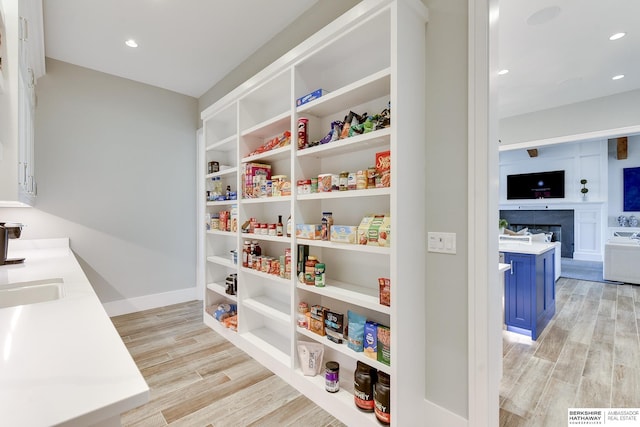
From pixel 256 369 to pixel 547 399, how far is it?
2.10 meters

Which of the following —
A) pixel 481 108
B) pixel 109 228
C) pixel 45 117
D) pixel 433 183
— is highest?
pixel 45 117

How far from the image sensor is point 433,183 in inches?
65.3

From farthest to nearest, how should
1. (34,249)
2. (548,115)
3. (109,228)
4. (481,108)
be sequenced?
1. (548,115)
2. (109,228)
3. (34,249)
4. (481,108)

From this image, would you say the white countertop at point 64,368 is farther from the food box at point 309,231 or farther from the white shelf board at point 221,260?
the white shelf board at point 221,260

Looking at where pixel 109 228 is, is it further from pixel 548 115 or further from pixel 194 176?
pixel 548 115

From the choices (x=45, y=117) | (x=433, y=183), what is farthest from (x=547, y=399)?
(x=45, y=117)

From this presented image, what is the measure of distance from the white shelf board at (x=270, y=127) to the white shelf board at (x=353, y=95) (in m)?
0.23

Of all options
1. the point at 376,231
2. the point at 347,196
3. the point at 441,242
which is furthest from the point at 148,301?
the point at 441,242

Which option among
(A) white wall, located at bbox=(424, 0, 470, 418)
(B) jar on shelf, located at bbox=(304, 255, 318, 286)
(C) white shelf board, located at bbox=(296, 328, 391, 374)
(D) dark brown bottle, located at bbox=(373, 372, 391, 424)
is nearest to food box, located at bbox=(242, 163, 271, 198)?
(B) jar on shelf, located at bbox=(304, 255, 318, 286)

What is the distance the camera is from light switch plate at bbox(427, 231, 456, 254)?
1.58 meters

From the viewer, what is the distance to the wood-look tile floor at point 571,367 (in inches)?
76.1

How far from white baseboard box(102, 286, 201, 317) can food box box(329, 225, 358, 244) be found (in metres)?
3.06

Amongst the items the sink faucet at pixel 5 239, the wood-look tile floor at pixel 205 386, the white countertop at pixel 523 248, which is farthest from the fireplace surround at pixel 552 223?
the sink faucet at pixel 5 239

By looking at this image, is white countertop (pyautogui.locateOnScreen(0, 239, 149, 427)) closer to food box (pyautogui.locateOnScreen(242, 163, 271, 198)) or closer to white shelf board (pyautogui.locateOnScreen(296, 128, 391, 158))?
white shelf board (pyautogui.locateOnScreen(296, 128, 391, 158))
